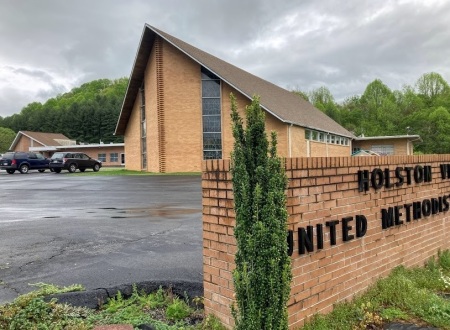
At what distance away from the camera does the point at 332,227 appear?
400cm

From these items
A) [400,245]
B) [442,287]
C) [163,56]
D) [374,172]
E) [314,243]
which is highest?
[163,56]

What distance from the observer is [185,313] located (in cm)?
378

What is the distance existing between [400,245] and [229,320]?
294cm

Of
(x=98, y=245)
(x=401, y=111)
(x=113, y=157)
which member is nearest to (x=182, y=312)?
(x=98, y=245)

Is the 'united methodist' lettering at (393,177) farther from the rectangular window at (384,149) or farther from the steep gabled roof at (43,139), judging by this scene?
the steep gabled roof at (43,139)

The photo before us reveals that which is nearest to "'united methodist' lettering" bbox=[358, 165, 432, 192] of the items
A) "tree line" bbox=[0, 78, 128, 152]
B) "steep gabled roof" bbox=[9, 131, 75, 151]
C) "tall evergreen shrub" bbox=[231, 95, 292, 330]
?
"tall evergreen shrub" bbox=[231, 95, 292, 330]

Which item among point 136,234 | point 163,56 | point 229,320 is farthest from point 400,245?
point 163,56

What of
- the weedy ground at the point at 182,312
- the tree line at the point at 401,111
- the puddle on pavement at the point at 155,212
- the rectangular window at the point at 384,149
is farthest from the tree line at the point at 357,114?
the weedy ground at the point at 182,312

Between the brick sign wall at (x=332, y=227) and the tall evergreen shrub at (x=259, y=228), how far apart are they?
0.65 meters

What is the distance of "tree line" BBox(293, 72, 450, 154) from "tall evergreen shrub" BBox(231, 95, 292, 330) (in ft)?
191

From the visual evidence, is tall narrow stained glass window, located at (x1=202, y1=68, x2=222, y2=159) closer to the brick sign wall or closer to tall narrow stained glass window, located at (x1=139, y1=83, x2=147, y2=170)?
tall narrow stained glass window, located at (x1=139, y1=83, x2=147, y2=170)

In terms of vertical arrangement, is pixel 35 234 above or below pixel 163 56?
below

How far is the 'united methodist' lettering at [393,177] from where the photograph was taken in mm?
4582

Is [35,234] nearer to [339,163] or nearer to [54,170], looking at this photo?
[339,163]
